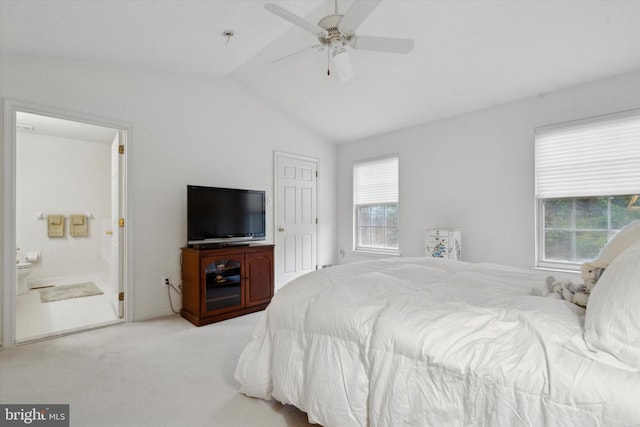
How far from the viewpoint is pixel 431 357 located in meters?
1.16

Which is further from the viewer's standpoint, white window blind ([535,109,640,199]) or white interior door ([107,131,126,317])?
white interior door ([107,131,126,317])

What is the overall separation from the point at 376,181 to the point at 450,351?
401 centimetres

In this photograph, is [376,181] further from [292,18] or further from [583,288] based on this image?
[583,288]

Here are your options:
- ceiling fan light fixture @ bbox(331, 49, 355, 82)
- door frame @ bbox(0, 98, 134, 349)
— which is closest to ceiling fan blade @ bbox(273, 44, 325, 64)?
ceiling fan light fixture @ bbox(331, 49, 355, 82)

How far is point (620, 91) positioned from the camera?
9.55 ft

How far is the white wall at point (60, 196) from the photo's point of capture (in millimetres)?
5086

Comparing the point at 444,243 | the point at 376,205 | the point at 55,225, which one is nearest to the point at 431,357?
the point at 444,243

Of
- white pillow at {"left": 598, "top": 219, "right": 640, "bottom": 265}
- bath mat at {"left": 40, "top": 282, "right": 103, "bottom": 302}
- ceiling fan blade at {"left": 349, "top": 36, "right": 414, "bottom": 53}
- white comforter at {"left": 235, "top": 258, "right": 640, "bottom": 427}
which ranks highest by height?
ceiling fan blade at {"left": 349, "top": 36, "right": 414, "bottom": 53}

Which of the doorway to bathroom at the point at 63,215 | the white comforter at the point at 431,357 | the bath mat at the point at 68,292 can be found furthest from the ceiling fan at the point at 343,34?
the bath mat at the point at 68,292

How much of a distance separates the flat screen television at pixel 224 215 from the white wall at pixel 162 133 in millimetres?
308

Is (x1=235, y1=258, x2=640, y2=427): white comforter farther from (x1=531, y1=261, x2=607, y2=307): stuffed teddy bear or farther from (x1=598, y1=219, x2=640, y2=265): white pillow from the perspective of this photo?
(x1=598, y1=219, x2=640, y2=265): white pillow

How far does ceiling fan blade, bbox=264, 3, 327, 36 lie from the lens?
6.35ft

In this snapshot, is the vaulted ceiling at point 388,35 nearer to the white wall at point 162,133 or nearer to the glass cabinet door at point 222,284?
the white wall at point 162,133

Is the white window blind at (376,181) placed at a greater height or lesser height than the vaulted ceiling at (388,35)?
lesser
